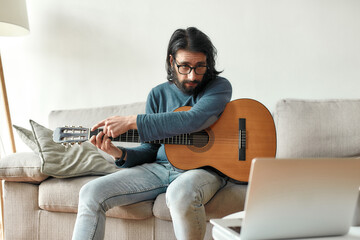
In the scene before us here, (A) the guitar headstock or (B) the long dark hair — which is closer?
(A) the guitar headstock

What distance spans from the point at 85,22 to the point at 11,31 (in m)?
0.53

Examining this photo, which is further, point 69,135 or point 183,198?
point 69,135

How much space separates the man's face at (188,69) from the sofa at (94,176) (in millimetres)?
588

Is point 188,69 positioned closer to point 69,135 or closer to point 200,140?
point 200,140

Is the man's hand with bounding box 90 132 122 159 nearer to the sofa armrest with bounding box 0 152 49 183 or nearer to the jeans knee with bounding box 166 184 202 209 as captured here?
the jeans knee with bounding box 166 184 202 209

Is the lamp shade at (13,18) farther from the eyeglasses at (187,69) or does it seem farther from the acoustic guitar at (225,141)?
the eyeglasses at (187,69)

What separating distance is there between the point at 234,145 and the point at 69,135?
69 cm

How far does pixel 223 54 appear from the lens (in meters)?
2.47

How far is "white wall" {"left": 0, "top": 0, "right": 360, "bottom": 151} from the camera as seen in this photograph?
2270mm

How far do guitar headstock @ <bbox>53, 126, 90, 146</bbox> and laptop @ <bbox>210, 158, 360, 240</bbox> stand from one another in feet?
3.03

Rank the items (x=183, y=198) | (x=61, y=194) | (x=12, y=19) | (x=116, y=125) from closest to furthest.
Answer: (x=183, y=198) < (x=116, y=125) < (x=61, y=194) < (x=12, y=19)

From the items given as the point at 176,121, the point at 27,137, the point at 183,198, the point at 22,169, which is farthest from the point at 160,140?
the point at 27,137

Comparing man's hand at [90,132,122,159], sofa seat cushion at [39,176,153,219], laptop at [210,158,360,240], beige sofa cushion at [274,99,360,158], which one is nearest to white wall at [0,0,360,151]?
beige sofa cushion at [274,99,360,158]

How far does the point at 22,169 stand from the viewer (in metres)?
1.82
